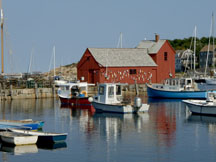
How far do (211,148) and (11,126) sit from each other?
11.6 meters

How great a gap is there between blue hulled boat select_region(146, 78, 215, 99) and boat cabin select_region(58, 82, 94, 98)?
12.5m

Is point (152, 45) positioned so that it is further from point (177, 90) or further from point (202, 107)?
point (202, 107)

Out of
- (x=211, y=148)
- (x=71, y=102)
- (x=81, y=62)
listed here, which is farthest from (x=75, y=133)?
(x=81, y=62)

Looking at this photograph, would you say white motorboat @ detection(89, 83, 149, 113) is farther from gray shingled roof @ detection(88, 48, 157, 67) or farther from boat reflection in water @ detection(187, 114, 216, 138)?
gray shingled roof @ detection(88, 48, 157, 67)

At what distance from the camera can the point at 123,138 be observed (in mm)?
29828

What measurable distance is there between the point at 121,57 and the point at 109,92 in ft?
99.7

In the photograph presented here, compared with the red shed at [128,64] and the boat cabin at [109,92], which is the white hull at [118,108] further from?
the red shed at [128,64]

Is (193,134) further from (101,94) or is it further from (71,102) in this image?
(71,102)

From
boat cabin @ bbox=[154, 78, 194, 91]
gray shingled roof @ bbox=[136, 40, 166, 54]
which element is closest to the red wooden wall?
gray shingled roof @ bbox=[136, 40, 166, 54]

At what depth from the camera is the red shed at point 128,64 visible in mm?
69312

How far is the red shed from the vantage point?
69.3 metres

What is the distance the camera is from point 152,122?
36844 mm

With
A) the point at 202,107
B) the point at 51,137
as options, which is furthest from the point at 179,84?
the point at 51,137

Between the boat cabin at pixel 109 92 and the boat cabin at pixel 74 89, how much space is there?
818 centimetres
